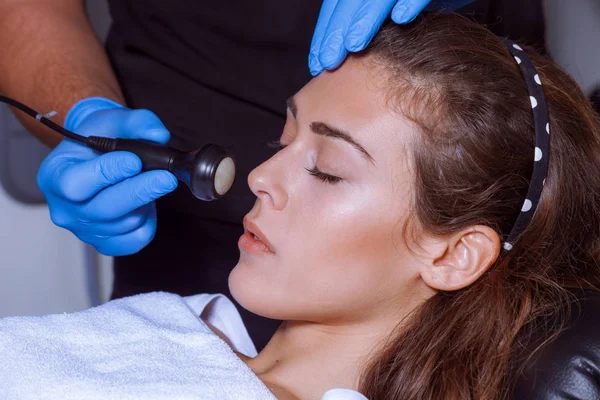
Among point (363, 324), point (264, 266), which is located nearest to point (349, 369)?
point (363, 324)

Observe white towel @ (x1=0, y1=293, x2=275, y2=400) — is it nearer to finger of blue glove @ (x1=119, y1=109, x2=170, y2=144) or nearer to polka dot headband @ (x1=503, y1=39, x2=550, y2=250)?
finger of blue glove @ (x1=119, y1=109, x2=170, y2=144)

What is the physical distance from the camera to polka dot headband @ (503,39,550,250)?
1127mm

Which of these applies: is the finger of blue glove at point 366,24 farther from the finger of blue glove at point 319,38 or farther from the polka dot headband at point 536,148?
the polka dot headband at point 536,148

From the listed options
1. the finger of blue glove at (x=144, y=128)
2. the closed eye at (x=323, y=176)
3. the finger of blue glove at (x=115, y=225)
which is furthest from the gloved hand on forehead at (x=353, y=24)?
the finger of blue glove at (x=115, y=225)

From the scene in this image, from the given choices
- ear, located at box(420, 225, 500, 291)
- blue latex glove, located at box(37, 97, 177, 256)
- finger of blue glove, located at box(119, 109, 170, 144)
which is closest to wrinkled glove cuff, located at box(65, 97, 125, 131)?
blue latex glove, located at box(37, 97, 177, 256)

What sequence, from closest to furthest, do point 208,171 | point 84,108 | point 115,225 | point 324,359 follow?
point 208,171 < point 324,359 < point 115,225 < point 84,108

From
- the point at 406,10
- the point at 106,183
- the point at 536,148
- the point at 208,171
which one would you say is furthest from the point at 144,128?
the point at 536,148

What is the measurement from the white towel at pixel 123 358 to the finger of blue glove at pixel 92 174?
21 centimetres

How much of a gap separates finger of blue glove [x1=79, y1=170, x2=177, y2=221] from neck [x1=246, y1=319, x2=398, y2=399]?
1.06ft

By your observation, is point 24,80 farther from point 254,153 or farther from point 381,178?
point 381,178

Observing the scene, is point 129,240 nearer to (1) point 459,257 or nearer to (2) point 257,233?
(2) point 257,233

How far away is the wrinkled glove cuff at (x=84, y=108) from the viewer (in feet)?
4.67

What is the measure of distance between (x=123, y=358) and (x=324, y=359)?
0.32m

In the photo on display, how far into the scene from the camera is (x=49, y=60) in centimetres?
155
